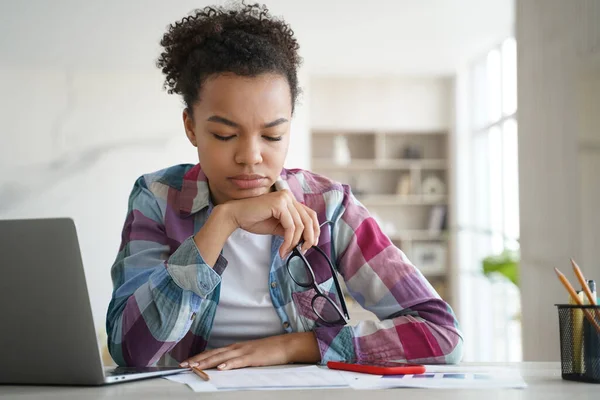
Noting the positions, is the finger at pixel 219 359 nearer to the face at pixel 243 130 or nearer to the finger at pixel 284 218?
the finger at pixel 284 218

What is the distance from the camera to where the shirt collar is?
1563 mm

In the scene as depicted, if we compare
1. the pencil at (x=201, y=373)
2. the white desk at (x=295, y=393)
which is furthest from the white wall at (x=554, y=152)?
the pencil at (x=201, y=373)

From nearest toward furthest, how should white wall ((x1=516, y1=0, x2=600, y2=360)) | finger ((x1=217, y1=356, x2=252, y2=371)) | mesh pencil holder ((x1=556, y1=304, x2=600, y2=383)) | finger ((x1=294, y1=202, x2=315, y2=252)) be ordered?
mesh pencil holder ((x1=556, y1=304, x2=600, y2=383)), finger ((x1=217, y1=356, x2=252, y2=371)), finger ((x1=294, y1=202, x2=315, y2=252)), white wall ((x1=516, y1=0, x2=600, y2=360))

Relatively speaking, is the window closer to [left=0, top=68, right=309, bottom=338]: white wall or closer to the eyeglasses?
[left=0, top=68, right=309, bottom=338]: white wall

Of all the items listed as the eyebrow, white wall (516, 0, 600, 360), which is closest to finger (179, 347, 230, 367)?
the eyebrow

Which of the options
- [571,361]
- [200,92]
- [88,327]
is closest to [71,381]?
[88,327]

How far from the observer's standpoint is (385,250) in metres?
1.55

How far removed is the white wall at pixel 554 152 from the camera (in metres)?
2.39

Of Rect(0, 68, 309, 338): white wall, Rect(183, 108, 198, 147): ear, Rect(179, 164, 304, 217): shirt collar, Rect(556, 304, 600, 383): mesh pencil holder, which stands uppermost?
Rect(0, 68, 309, 338): white wall

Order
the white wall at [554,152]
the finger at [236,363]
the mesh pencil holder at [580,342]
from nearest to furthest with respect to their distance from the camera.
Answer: the mesh pencil holder at [580,342] → the finger at [236,363] → the white wall at [554,152]

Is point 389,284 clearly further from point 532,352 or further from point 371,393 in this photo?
point 532,352

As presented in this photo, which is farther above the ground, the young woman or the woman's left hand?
the young woman

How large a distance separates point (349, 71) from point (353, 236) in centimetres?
656

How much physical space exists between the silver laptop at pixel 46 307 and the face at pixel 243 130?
0.48m
